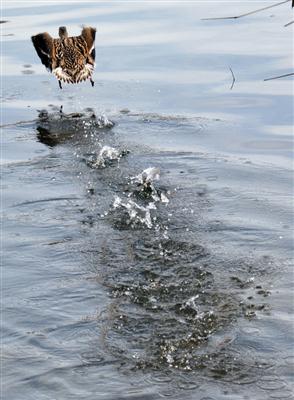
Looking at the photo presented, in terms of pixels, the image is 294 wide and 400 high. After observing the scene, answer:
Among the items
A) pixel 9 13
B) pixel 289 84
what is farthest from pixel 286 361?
pixel 9 13

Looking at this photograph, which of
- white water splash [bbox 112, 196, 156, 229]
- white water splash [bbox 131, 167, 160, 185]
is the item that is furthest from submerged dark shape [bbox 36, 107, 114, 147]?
white water splash [bbox 112, 196, 156, 229]

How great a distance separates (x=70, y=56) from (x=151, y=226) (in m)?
3.13

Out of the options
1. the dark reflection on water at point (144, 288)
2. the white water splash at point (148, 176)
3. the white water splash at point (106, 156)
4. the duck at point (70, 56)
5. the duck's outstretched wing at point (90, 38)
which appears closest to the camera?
the dark reflection on water at point (144, 288)

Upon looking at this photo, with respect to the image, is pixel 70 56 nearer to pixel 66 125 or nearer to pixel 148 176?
pixel 66 125

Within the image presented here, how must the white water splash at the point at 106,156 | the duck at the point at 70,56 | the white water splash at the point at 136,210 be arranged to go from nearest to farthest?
the white water splash at the point at 136,210, the white water splash at the point at 106,156, the duck at the point at 70,56

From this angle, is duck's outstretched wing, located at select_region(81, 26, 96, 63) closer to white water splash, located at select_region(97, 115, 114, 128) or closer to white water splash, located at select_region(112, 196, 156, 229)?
white water splash, located at select_region(97, 115, 114, 128)

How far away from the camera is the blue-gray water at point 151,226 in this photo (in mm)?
5422

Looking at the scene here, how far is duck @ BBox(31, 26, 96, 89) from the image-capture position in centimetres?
1005

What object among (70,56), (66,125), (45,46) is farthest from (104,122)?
(45,46)

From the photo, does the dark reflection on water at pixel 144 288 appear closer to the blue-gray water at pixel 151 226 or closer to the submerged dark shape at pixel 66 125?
the blue-gray water at pixel 151 226

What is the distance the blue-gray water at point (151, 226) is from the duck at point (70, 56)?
2.02ft

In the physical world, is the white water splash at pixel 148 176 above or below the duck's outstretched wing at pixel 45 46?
below

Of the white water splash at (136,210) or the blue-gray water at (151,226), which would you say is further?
the white water splash at (136,210)

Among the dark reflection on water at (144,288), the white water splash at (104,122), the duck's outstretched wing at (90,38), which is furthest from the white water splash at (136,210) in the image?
the duck's outstretched wing at (90,38)
